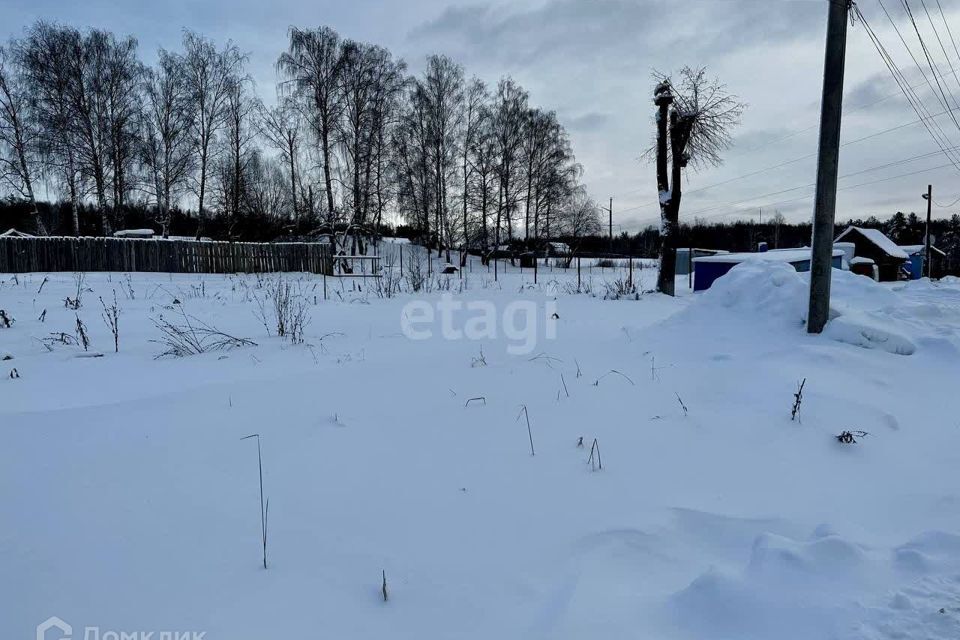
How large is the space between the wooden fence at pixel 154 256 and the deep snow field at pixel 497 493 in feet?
38.9

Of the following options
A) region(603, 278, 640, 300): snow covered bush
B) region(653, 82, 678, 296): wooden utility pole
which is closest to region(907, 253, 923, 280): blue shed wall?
region(653, 82, 678, 296): wooden utility pole

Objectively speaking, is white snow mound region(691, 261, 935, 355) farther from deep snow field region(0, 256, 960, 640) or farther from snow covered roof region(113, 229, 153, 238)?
snow covered roof region(113, 229, 153, 238)

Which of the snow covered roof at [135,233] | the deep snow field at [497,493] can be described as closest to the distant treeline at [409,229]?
the snow covered roof at [135,233]

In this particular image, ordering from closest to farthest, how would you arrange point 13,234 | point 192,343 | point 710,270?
point 192,343, point 710,270, point 13,234

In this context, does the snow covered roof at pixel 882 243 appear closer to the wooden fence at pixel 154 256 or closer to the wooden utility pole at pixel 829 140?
the wooden utility pole at pixel 829 140

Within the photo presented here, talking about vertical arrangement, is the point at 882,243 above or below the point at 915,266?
above

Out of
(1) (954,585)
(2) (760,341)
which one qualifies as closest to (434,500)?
(1) (954,585)

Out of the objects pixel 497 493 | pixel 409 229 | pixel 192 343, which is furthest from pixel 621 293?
pixel 409 229

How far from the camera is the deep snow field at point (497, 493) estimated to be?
133 cm

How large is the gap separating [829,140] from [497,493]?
14.0 ft

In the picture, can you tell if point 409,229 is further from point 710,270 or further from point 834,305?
point 834,305

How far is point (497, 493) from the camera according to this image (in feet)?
6.44

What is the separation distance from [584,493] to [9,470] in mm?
2461

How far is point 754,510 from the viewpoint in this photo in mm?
1797
